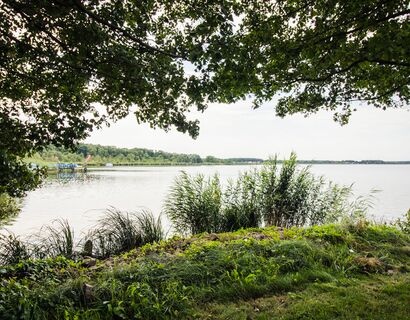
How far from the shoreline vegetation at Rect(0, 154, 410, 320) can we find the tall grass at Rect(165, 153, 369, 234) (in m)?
0.32

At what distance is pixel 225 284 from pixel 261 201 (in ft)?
15.1

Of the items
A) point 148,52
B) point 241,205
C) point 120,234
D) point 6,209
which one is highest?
point 148,52

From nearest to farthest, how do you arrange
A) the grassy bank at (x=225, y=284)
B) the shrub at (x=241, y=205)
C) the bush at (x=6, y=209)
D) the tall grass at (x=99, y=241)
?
1. the grassy bank at (x=225, y=284)
2. the tall grass at (x=99, y=241)
3. the shrub at (x=241, y=205)
4. the bush at (x=6, y=209)

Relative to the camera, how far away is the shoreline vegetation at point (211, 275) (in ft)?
9.99

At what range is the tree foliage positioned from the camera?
3062 millimetres

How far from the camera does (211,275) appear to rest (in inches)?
151

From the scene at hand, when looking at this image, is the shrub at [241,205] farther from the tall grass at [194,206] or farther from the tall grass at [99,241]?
the tall grass at [99,241]

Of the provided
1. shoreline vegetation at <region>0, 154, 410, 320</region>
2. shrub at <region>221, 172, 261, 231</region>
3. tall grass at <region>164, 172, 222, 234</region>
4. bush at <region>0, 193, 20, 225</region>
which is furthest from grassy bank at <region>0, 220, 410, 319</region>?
bush at <region>0, 193, 20, 225</region>

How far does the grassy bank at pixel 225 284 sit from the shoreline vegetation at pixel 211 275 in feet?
0.04

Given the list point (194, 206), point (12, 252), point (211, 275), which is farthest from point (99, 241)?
point (211, 275)

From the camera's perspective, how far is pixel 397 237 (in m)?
5.73

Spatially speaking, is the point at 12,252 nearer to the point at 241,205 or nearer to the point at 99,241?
the point at 99,241

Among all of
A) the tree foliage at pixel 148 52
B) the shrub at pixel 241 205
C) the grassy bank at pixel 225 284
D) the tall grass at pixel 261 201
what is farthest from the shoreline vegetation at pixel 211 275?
the tree foliage at pixel 148 52

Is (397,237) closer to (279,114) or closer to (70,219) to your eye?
(279,114)
